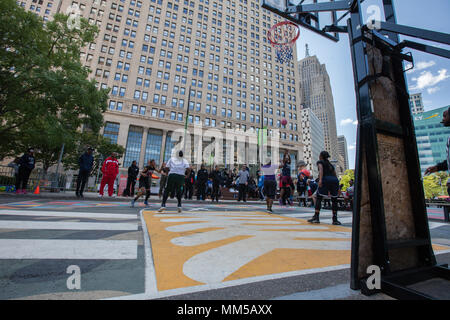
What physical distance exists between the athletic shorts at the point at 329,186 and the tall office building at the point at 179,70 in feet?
137

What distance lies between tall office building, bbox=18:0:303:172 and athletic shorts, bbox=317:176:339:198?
41731 mm

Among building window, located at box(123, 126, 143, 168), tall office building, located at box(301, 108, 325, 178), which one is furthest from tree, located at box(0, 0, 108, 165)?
tall office building, located at box(301, 108, 325, 178)

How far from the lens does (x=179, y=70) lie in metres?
50.6

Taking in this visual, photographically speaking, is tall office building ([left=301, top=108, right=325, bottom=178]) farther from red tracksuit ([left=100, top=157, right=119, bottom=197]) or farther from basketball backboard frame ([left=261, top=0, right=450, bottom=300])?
basketball backboard frame ([left=261, top=0, right=450, bottom=300])

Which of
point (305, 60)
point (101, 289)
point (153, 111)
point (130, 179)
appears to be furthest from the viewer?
point (305, 60)

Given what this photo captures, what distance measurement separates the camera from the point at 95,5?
4950cm

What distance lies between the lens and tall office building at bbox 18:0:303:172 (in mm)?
45250

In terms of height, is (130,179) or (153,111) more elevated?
(153,111)

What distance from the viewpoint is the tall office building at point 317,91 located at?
479 ft

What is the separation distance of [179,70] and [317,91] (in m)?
127

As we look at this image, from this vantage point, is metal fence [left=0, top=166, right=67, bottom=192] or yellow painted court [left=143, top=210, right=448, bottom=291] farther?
metal fence [left=0, top=166, right=67, bottom=192]
